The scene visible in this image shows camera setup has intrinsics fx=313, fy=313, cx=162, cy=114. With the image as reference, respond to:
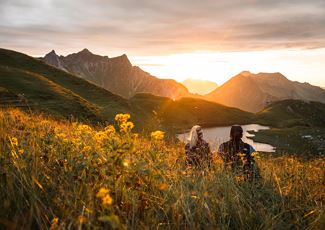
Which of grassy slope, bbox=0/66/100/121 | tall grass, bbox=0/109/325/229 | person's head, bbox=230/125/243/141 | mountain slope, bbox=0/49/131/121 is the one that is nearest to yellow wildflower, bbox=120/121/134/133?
tall grass, bbox=0/109/325/229

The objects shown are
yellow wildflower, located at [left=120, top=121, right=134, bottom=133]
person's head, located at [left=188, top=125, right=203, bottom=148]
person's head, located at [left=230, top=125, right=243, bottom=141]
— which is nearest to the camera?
yellow wildflower, located at [left=120, top=121, right=134, bottom=133]

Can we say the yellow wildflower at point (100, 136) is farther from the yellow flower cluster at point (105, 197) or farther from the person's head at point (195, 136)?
the person's head at point (195, 136)

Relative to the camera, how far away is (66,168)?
3.83m

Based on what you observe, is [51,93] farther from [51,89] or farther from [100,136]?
[100,136]

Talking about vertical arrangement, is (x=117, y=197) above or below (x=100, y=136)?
below

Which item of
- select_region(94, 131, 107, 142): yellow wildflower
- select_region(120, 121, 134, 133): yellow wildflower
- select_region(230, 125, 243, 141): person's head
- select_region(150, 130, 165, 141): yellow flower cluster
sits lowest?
select_region(230, 125, 243, 141): person's head

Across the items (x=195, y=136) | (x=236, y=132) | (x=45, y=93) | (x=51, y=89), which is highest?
(x=51, y=89)

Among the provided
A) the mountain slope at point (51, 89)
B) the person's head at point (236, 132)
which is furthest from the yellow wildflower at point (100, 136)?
the mountain slope at point (51, 89)

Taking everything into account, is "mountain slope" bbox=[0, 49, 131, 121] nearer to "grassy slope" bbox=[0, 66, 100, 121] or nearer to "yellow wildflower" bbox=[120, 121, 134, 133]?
"grassy slope" bbox=[0, 66, 100, 121]

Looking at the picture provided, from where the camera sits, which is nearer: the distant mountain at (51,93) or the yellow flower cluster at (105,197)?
the yellow flower cluster at (105,197)

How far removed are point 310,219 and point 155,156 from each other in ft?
6.79

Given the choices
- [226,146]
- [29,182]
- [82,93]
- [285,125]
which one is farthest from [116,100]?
[285,125]

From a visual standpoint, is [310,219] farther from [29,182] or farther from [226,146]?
[226,146]

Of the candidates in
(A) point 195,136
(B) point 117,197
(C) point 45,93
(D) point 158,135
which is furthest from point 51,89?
(B) point 117,197
